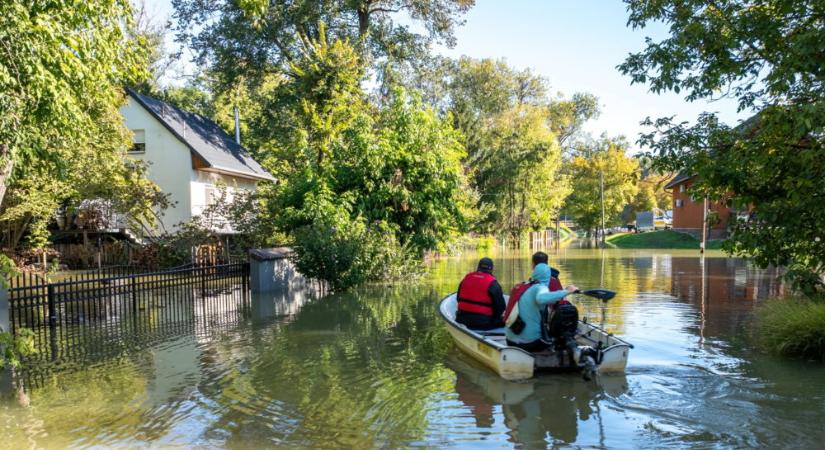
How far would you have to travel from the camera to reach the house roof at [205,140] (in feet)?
99.7

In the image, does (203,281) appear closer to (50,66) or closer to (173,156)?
(50,66)

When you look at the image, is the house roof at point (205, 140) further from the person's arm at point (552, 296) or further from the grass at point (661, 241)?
the grass at point (661, 241)

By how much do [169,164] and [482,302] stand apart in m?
24.4

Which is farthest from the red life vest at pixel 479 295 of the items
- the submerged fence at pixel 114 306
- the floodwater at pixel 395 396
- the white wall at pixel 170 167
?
the white wall at pixel 170 167

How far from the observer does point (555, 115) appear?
72.6m

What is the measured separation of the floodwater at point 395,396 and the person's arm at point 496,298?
3.06 feet

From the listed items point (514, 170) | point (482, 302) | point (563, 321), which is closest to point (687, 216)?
point (514, 170)

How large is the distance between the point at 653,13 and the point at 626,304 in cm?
816

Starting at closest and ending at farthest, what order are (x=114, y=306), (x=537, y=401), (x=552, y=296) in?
1. (x=537, y=401)
2. (x=552, y=296)
3. (x=114, y=306)

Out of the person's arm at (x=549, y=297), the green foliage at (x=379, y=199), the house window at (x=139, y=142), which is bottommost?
the person's arm at (x=549, y=297)

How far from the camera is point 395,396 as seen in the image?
825 cm

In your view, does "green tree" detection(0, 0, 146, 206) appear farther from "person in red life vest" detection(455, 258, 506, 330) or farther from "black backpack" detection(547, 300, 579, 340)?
"black backpack" detection(547, 300, 579, 340)

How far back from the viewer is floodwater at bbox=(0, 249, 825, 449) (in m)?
6.69

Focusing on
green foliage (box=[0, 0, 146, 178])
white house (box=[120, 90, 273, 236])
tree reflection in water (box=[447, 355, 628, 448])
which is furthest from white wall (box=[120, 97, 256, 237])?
tree reflection in water (box=[447, 355, 628, 448])
